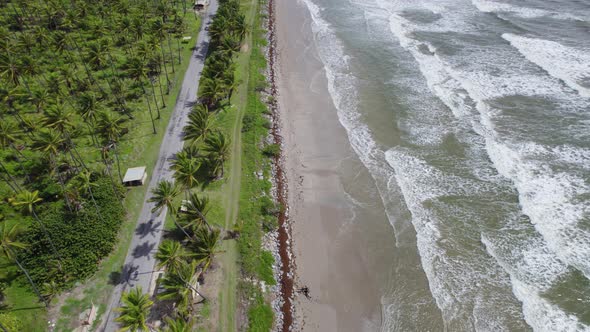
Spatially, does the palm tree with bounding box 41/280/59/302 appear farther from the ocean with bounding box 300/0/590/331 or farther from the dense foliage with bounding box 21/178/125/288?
the ocean with bounding box 300/0/590/331

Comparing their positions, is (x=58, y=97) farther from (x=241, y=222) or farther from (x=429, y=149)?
(x=429, y=149)

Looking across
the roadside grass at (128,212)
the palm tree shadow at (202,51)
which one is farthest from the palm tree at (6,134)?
the palm tree shadow at (202,51)

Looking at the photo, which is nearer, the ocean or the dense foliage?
the dense foliage

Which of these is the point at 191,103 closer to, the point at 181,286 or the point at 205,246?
the point at 205,246

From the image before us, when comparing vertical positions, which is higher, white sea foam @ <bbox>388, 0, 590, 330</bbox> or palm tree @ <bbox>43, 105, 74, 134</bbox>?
palm tree @ <bbox>43, 105, 74, 134</bbox>

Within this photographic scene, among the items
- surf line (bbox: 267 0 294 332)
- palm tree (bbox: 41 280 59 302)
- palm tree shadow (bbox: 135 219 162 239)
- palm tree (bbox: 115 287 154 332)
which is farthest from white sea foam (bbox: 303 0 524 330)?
palm tree (bbox: 41 280 59 302)

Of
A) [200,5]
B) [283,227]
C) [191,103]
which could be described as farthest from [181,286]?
[200,5]

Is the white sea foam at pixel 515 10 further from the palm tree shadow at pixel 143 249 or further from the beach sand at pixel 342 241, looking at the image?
the palm tree shadow at pixel 143 249
